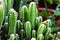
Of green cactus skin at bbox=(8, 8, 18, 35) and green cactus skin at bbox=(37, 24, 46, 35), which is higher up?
green cactus skin at bbox=(8, 8, 18, 35)

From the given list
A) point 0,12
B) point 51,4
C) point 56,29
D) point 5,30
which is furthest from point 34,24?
point 51,4

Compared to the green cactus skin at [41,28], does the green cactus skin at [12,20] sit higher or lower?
higher

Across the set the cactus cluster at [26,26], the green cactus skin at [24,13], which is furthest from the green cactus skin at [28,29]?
the green cactus skin at [24,13]

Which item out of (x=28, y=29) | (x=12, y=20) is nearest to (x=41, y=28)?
(x=28, y=29)

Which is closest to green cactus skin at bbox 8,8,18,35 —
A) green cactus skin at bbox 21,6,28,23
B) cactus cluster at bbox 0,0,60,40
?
cactus cluster at bbox 0,0,60,40

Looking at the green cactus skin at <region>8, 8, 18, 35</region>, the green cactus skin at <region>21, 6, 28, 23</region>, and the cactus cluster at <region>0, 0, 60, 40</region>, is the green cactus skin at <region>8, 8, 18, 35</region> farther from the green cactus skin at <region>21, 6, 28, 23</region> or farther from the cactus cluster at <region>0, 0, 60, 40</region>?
the green cactus skin at <region>21, 6, 28, 23</region>

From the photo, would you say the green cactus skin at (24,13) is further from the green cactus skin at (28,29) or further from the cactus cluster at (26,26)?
the green cactus skin at (28,29)

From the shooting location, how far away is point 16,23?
1329 millimetres

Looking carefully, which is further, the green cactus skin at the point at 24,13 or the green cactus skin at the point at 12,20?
the green cactus skin at the point at 24,13

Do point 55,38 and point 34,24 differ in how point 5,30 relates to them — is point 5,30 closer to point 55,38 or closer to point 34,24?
point 34,24

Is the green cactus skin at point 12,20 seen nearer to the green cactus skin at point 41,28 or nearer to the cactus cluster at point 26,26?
the cactus cluster at point 26,26

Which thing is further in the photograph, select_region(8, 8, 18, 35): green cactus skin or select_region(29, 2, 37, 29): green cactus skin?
select_region(29, 2, 37, 29): green cactus skin

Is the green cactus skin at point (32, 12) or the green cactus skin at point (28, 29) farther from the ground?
the green cactus skin at point (32, 12)

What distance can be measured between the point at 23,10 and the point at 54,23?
0.85 meters
